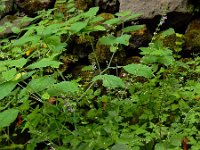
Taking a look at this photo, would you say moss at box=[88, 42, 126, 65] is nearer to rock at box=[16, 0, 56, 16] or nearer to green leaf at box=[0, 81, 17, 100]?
rock at box=[16, 0, 56, 16]

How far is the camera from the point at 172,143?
227cm

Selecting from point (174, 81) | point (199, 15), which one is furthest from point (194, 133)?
point (199, 15)

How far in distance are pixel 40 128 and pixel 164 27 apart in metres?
2.06

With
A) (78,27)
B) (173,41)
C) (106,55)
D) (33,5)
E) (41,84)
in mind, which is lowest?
(106,55)

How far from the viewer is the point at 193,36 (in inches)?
150

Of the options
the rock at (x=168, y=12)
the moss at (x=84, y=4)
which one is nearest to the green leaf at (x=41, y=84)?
the rock at (x=168, y=12)

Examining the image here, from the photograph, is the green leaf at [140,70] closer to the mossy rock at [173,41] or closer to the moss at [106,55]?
the mossy rock at [173,41]

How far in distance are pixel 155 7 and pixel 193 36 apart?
561 mm

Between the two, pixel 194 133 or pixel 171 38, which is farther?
pixel 171 38

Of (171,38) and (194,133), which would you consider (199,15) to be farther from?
(194,133)

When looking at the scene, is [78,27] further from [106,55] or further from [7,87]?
[106,55]

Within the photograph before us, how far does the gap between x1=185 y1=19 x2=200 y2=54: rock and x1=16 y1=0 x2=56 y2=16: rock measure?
6.51 ft

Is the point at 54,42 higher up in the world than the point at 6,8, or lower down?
higher up

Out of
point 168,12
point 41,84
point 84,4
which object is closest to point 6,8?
point 84,4
